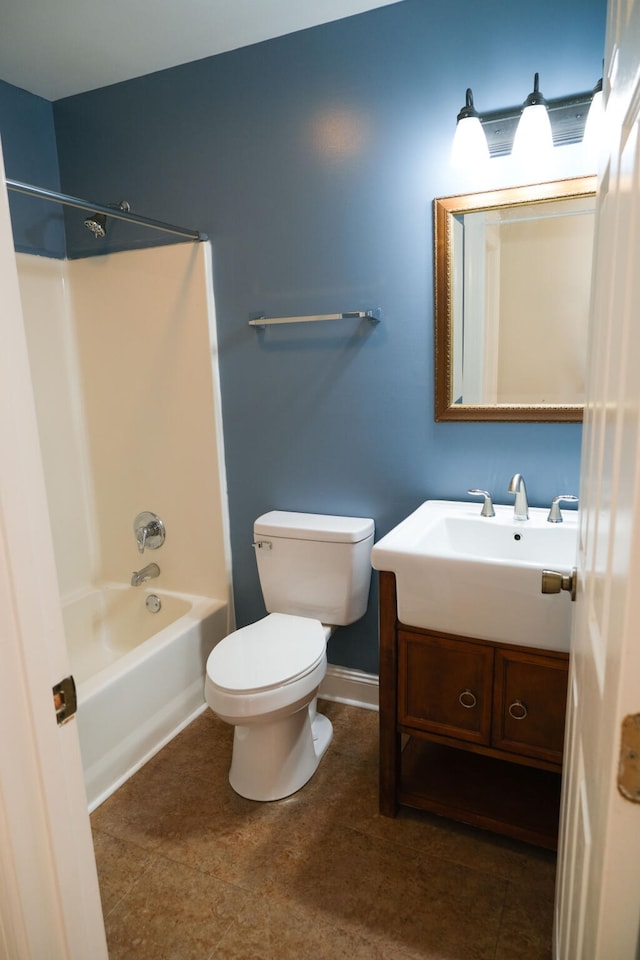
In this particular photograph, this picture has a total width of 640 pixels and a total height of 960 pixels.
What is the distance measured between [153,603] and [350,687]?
96 centimetres

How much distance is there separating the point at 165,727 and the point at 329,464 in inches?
46.8

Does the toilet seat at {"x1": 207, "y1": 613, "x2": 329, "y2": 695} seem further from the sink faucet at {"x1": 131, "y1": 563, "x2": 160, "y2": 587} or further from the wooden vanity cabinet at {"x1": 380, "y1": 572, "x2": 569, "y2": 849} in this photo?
the sink faucet at {"x1": 131, "y1": 563, "x2": 160, "y2": 587}

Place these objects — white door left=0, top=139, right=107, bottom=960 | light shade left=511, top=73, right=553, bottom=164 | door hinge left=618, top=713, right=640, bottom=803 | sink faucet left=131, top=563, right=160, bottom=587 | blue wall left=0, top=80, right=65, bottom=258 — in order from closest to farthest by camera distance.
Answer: door hinge left=618, top=713, right=640, bottom=803
white door left=0, top=139, right=107, bottom=960
light shade left=511, top=73, right=553, bottom=164
blue wall left=0, top=80, right=65, bottom=258
sink faucet left=131, top=563, right=160, bottom=587

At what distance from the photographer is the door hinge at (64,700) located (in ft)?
2.57

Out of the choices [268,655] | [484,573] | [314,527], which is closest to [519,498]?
[484,573]

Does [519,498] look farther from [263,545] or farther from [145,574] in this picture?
[145,574]

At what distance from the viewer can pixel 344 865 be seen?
1.68 meters

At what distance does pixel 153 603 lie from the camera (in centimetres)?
269

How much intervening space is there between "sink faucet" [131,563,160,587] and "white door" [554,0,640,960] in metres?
2.13

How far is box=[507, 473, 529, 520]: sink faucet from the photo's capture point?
1.86 m

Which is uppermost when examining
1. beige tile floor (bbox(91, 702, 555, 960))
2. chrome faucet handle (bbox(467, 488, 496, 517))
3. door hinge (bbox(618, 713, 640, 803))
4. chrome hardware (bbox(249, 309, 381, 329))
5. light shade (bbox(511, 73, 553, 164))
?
light shade (bbox(511, 73, 553, 164))

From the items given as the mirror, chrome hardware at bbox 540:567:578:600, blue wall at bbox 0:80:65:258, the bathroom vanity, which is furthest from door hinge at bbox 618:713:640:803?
blue wall at bbox 0:80:65:258

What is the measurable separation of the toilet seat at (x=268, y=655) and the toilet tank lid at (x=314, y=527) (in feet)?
1.02

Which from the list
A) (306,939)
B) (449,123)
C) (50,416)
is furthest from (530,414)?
(50,416)
